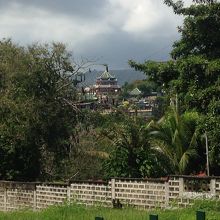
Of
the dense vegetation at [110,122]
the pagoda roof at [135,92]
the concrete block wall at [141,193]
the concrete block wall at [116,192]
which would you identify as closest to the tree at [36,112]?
the dense vegetation at [110,122]

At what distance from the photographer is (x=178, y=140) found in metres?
19.8

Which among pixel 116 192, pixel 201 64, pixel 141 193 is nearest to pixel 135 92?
pixel 116 192

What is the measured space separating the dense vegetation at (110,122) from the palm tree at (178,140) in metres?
0.04

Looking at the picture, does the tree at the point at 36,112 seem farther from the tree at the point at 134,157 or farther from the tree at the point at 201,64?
the tree at the point at 201,64

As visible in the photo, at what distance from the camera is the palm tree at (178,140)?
1959 cm

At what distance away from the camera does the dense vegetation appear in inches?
544

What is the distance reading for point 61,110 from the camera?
2466 centimetres

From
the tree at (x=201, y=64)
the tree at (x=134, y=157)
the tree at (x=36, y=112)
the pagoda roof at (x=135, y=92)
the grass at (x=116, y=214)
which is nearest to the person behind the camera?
the grass at (x=116, y=214)

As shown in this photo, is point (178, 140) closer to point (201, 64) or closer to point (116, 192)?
point (116, 192)

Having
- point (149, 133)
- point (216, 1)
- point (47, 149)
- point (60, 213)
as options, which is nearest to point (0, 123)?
point (47, 149)

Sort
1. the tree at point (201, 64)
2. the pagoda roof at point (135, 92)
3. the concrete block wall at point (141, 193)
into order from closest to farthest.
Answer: the tree at point (201, 64), the concrete block wall at point (141, 193), the pagoda roof at point (135, 92)

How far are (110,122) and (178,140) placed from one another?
14.2ft

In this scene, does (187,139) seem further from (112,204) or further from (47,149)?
(47,149)

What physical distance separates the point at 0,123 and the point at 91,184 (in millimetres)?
7464
